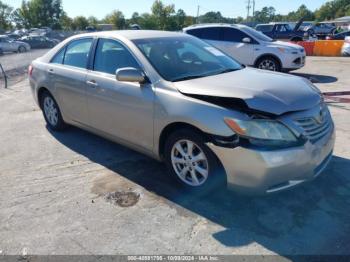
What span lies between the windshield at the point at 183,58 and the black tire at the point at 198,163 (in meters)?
0.64

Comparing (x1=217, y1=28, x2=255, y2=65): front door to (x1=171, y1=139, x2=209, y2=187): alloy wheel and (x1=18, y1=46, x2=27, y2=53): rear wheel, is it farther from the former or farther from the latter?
(x1=18, y1=46, x2=27, y2=53): rear wheel

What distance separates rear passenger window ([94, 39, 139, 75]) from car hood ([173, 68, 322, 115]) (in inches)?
32.8

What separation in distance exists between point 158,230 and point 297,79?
224 cm

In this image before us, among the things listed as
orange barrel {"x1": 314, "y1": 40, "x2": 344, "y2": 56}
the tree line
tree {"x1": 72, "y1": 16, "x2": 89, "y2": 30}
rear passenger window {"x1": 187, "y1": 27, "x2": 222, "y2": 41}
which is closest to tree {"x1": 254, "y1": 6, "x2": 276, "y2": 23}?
the tree line

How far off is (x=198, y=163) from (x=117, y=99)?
4.26 feet

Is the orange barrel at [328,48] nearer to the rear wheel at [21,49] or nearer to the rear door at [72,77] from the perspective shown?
the rear door at [72,77]

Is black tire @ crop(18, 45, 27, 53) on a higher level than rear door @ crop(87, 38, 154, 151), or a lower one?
lower

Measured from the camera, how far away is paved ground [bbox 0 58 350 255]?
9.79ft

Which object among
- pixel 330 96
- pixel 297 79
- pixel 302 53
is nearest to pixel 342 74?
pixel 302 53

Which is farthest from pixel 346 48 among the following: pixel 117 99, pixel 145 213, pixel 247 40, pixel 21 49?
pixel 21 49

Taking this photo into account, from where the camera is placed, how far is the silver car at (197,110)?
312 cm

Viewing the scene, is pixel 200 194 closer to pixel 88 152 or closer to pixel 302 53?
pixel 88 152

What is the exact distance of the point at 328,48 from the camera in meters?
17.4

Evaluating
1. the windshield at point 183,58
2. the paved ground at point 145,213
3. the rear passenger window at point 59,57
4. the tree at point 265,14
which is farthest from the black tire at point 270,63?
the tree at point 265,14
